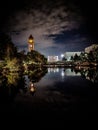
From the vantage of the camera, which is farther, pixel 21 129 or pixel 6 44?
Answer: pixel 6 44

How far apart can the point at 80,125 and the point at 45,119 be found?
183 cm

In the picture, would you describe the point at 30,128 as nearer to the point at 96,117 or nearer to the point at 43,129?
the point at 43,129

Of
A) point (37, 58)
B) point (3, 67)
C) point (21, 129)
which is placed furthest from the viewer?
point (37, 58)

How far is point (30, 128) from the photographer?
927cm

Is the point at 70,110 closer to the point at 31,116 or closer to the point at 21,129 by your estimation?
the point at 31,116

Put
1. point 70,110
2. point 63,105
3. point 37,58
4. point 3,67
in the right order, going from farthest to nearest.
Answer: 1. point 37,58
2. point 3,67
3. point 63,105
4. point 70,110

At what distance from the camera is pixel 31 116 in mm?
11172

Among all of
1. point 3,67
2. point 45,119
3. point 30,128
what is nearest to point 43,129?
point 30,128

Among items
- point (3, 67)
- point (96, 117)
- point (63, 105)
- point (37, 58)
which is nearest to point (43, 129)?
point (96, 117)

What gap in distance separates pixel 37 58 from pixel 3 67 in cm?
8724

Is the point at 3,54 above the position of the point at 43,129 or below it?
above

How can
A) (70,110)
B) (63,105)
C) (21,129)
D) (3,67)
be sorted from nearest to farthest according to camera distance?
(21,129) < (70,110) < (63,105) < (3,67)

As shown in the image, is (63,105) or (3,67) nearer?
(63,105)

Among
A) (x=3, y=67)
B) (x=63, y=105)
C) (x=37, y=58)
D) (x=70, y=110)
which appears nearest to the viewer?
(x=70, y=110)
